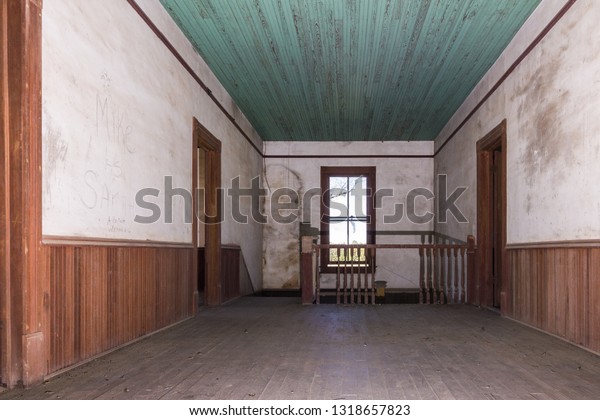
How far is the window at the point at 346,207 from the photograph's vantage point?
1117 cm

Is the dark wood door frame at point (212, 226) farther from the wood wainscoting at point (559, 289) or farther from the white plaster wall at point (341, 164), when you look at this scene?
the wood wainscoting at point (559, 289)

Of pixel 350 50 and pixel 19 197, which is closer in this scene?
pixel 19 197

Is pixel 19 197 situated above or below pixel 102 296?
above

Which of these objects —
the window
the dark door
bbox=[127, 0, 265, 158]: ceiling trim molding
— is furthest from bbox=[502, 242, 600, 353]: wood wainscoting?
the window

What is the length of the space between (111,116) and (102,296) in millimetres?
1404

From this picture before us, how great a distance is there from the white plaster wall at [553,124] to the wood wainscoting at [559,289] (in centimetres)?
14

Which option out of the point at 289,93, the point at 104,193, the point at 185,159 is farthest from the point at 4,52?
the point at 289,93

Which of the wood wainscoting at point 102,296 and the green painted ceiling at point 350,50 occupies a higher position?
the green painted ceiling at point 350,50

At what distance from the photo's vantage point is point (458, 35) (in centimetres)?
549

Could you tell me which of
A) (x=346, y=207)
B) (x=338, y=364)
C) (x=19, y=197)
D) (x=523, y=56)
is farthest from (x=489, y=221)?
(x=19, y=197)

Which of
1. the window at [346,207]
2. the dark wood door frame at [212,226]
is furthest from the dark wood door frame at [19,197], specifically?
the window at [346,207]

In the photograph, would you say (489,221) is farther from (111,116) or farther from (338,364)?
(111,116)

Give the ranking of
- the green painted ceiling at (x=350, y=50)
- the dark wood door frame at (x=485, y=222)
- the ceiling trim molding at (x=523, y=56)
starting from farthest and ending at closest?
1. the dark wood door frame at (x=485, y=222)
2. the green painted ceiling at (x=350, y=50)
3. the ceiling trim molding at (x=523, y=56)

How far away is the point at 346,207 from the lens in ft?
36.9
